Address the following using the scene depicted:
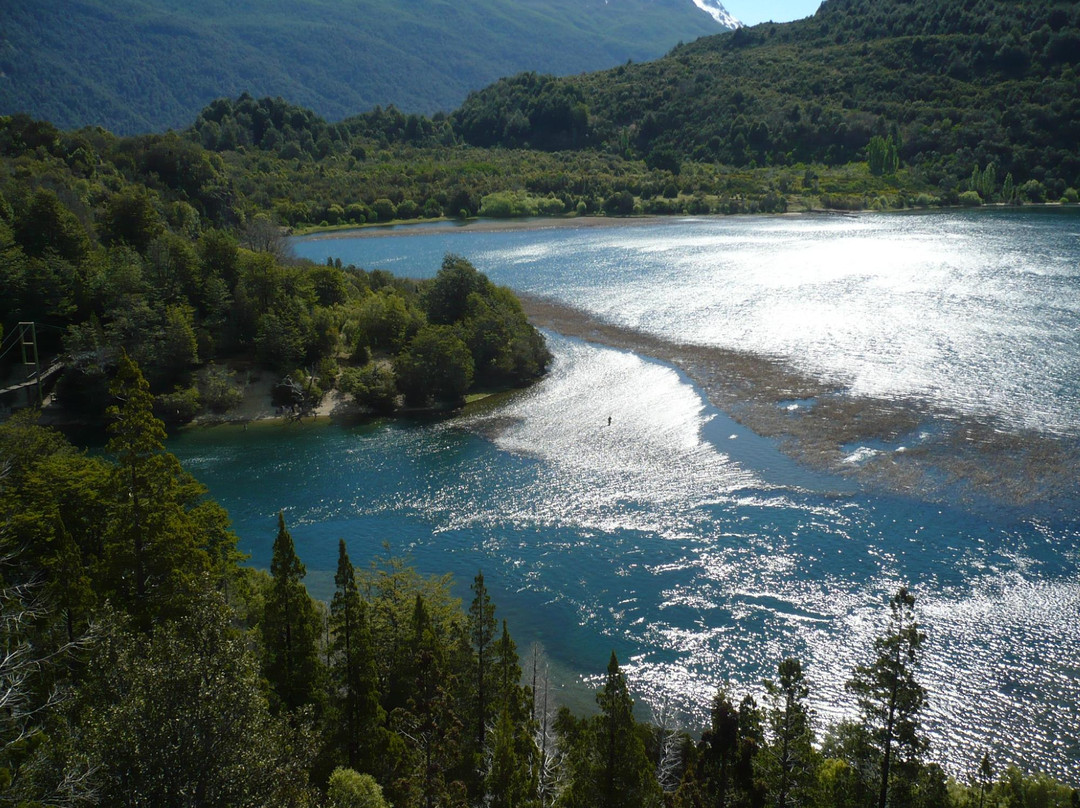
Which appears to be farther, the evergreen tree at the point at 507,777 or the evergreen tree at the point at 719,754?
the evergreen tree at the point at 719,754

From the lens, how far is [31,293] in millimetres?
60844

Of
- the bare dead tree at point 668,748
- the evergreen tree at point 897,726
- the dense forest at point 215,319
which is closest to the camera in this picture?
the evergreen tree at point 897,726

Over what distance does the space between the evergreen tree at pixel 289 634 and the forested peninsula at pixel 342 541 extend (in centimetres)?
9

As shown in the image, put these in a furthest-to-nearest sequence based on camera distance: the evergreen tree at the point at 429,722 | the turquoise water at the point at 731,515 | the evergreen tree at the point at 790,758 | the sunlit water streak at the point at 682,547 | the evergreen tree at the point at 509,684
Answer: the turquoise water at the point at 731,515, the sunlit water streak at the point at 682,547, the evergreen tree at the point at 509,684, the evergreen tree at the point at 790,758, the evergreen tree at the point at 429,722

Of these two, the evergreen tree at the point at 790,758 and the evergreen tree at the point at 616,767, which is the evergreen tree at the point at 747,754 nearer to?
the evergreen tree at the point at 790,758

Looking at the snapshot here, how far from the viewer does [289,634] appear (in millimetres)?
25031

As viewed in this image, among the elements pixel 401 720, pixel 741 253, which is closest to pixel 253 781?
pixel 401 720

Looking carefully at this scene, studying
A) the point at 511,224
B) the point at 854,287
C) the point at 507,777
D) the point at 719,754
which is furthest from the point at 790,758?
the point at 511,224

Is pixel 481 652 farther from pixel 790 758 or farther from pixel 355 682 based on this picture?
pixel 790 758

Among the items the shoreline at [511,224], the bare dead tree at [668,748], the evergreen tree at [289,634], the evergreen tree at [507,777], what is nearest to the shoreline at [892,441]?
the bare dead tree at [668,748]

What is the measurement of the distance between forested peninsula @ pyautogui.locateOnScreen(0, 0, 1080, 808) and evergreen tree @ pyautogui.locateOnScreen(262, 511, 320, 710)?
92 mm

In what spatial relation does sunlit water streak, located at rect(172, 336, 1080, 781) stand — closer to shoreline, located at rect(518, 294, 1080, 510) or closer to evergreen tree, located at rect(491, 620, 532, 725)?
shoreline, located at rect(518, 294, 1080, 510)

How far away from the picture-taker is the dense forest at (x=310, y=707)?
14.7 metres

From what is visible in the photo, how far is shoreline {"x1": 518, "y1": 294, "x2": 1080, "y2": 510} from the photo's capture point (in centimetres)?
4378
